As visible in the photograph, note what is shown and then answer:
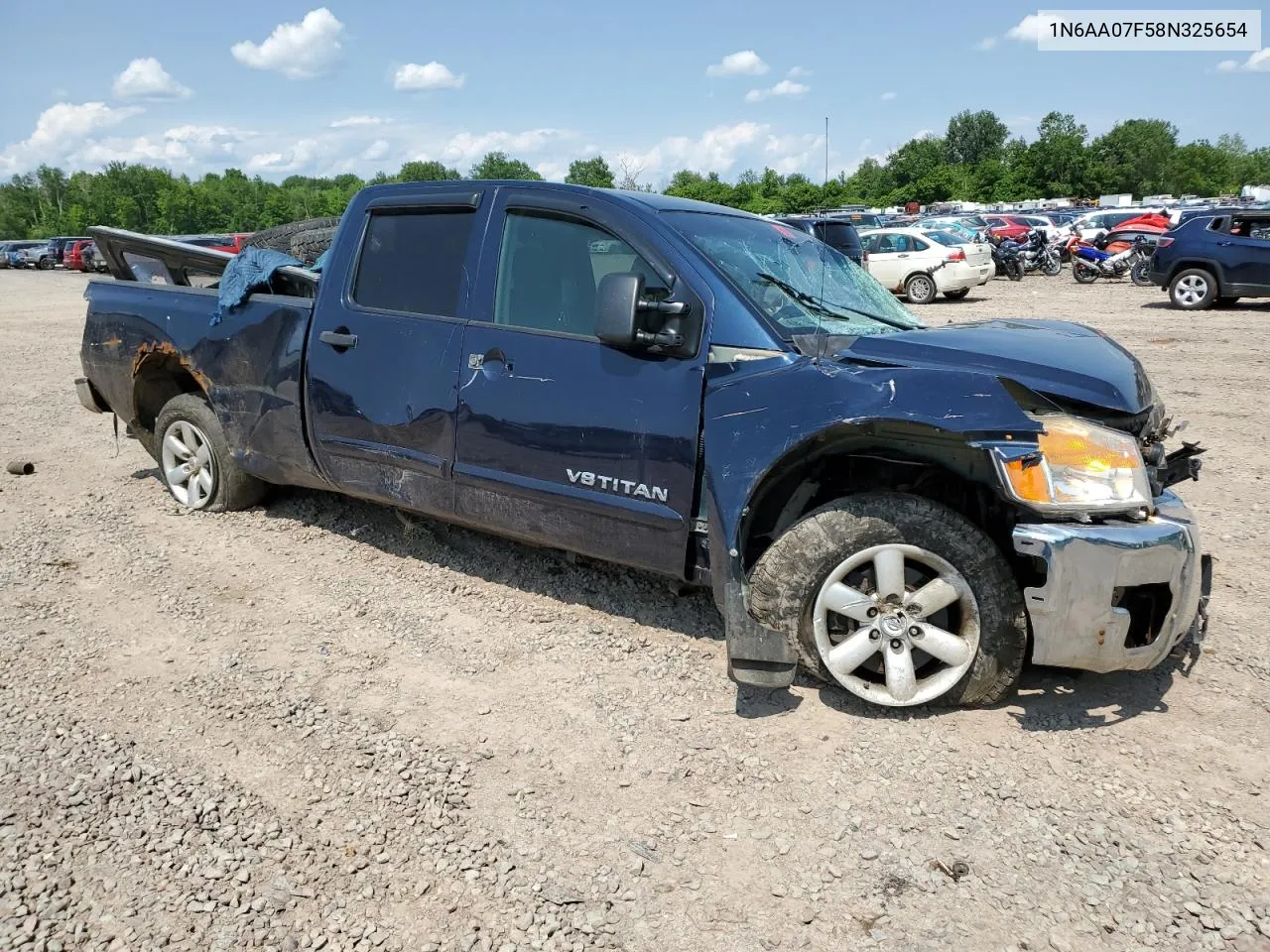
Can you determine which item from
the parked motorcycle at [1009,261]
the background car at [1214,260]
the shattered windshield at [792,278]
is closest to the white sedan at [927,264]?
the background car at [1214,260]

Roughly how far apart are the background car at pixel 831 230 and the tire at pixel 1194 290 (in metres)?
13.7

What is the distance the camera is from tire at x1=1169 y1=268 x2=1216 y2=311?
16234 mm

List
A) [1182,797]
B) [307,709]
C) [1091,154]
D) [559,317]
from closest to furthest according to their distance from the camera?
1. [1182,797]
2. [307,709]
3. [559,317]
4. [1091,154]

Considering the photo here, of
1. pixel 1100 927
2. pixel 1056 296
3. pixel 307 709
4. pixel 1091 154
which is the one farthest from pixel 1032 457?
pixel 1091 154

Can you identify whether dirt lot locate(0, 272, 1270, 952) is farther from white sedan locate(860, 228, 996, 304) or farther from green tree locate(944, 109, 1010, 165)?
green tree locate(944, 109, 1010, 165)

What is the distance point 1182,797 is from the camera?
2.93m

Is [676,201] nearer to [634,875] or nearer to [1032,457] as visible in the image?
[1032,457]

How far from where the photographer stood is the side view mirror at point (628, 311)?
138 inches

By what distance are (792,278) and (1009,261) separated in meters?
22.6

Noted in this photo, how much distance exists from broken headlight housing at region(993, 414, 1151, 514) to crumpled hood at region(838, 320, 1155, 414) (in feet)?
0.46

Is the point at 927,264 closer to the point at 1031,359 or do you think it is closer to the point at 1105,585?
the point at 1031,359

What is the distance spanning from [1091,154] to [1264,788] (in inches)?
3905

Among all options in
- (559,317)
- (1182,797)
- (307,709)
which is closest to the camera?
(1182,797)

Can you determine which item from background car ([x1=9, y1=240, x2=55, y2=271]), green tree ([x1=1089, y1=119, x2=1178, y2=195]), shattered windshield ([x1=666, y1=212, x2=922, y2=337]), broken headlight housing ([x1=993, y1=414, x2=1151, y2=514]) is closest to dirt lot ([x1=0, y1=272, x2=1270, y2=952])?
broken headlight housing ([x1=993, y1=414, x2=1151, y2=514])
